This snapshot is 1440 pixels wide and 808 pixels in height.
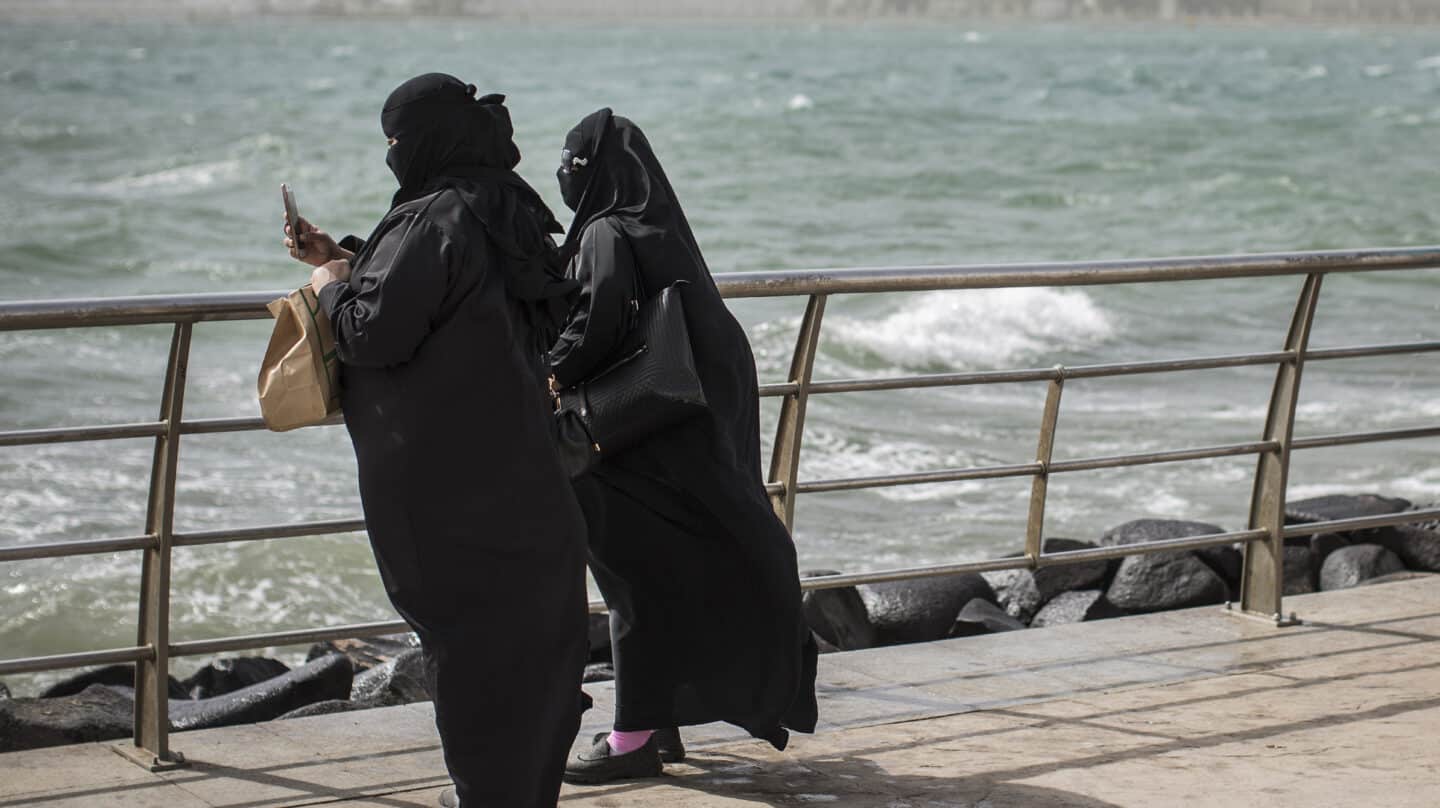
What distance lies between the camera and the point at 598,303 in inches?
129

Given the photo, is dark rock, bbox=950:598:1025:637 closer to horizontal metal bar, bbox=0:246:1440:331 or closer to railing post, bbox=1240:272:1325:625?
railing post, bbox=1240:272:1325:625

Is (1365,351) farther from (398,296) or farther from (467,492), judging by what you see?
(398,296)

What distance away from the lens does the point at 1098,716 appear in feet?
13.1

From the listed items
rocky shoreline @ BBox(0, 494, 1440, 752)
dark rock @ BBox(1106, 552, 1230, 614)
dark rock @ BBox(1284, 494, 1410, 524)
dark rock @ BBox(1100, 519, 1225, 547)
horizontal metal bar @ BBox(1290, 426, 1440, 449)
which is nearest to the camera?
horizontal metal bar @ BBox(1290, 426, 1440, 449)

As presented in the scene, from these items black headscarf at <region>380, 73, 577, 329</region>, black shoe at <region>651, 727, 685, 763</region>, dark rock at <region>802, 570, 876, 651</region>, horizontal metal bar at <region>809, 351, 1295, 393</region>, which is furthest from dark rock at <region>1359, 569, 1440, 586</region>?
black headscarf at <region>380, 73, 577, 329</region>

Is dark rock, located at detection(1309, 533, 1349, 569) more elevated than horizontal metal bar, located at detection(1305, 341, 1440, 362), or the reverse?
horizontal metal bar, located at detection(1305, 341, 1440, 362)

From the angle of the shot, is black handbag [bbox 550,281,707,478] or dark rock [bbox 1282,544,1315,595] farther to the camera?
dark rock [bbox 1282,544,1315,595]

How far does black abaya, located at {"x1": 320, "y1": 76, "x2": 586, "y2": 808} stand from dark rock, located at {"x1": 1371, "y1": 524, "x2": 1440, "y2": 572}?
4436mm

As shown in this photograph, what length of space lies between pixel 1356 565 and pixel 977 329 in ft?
34.0

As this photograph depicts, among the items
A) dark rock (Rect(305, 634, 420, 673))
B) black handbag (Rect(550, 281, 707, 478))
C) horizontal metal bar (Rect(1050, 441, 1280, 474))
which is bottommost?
dark rock (Rect(305, 634, 420, 673))

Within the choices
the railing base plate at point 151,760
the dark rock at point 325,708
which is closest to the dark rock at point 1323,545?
the dark rock at point 325,708

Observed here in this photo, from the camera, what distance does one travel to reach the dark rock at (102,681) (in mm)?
5664

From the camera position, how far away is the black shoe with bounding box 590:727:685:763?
366 cm

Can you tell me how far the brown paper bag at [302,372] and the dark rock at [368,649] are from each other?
3.02 metres
